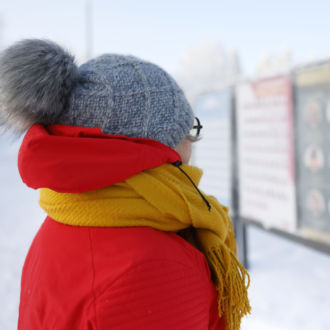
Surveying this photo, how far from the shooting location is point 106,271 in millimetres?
762

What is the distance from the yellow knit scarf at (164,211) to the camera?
2.72 ft

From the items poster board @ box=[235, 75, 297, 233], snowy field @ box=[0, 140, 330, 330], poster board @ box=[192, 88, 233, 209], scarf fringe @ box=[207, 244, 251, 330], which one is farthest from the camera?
poster board @ box=[192, 88, 233, 209]

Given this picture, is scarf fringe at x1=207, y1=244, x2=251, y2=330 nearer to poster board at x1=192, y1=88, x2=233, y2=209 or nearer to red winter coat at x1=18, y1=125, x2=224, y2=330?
red winter coat at x1=18, y1=125, x2=224, y2=330

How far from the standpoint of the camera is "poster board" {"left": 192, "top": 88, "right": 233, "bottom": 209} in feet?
12.8

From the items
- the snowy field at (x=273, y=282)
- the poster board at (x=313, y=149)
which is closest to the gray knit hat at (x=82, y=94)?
the poster board at (x=313, y=149)

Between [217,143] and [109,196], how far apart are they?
3399mm

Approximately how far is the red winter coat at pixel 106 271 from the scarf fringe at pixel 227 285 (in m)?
0.08

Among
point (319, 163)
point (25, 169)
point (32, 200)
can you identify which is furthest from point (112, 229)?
point (32, 200)

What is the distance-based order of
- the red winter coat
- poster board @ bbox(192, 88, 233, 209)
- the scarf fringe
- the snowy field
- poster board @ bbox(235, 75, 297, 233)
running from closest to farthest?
1. the red winter coat
2. the scarf fringe
3. the snowy field
4. poster board @ bbox(235, 75, 297, 233)
5. poster board @ bbox(192, 88, 233, 209)

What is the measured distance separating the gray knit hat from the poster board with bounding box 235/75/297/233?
97.3 inches

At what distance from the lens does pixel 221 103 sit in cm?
395

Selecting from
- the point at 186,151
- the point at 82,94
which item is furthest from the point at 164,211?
the point at 82,94

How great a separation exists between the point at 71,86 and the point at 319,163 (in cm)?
255

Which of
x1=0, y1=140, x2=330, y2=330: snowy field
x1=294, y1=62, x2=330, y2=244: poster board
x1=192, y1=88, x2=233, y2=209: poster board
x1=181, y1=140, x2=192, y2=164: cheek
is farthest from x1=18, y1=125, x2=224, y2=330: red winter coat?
x1=192, y1=88, x2=233, y2=209: poster board
